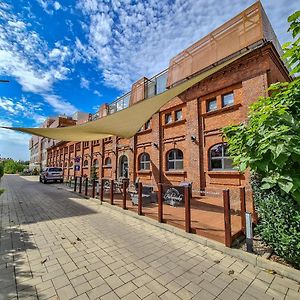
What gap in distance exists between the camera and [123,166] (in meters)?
16.2

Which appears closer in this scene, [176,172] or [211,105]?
[211,105]

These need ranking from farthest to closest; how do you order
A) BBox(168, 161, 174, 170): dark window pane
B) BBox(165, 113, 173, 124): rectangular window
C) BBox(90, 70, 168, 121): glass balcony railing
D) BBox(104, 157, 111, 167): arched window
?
1. BBox(104, 157, 111, 167): arched window
2. BBox(90, 70, 168, 121): glass balcony railing
3. BBox(165, 113, 173, 124): rectangular window
4. BBox(168, 161, 174, 170): dark window pane

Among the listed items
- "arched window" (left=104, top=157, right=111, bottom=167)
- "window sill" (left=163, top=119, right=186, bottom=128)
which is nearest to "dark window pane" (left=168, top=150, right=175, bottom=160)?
"window sill" (left=163, top=119, right=186, bottom=128)

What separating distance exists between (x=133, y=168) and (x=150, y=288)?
37.2 ft

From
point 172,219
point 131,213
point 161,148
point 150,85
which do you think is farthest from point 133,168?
point 172,219

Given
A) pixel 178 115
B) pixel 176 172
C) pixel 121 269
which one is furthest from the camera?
pixel 178 115

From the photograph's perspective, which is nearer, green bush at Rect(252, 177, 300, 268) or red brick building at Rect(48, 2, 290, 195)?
green bush at Rect(252, 177, 300, 268)

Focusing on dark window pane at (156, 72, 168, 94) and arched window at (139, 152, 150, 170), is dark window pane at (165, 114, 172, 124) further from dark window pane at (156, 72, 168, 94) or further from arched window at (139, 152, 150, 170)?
arched window at (139, 152, 150, 170)

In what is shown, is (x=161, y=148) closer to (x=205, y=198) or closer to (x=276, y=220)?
(x=205, y=198)

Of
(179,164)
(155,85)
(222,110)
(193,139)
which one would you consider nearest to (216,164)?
(193,139)

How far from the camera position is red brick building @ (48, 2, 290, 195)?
7973mm

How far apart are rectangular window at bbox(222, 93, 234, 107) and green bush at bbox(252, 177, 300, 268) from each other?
5.94 metres

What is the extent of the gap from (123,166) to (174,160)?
6090mm

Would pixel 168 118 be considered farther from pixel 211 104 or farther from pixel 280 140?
pixel 280 140
